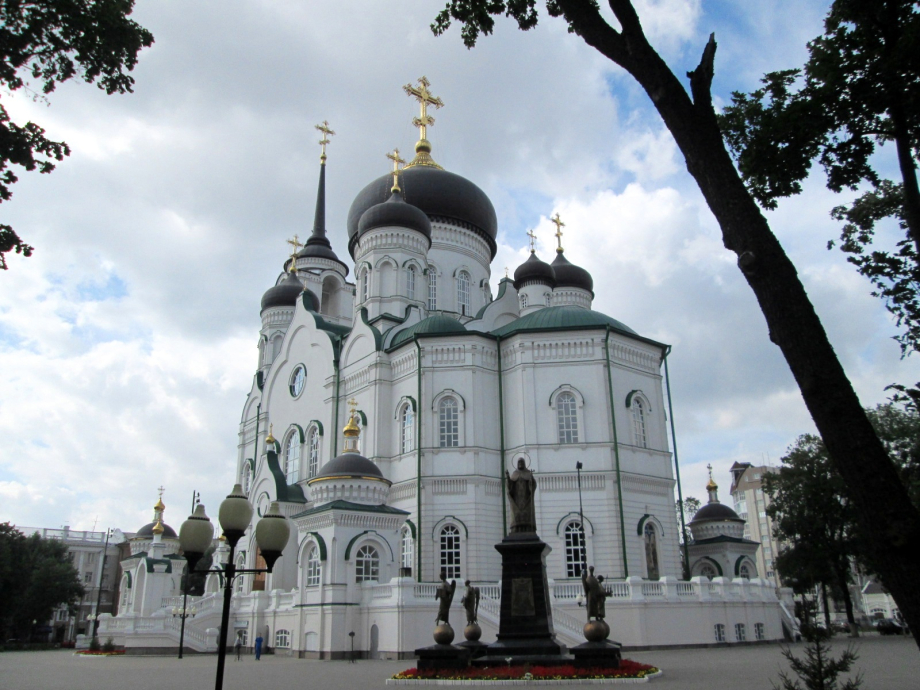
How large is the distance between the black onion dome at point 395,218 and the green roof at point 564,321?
291 inches

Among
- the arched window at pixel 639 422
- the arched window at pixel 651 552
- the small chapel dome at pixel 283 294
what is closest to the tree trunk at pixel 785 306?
the arched window at pixel 651 552

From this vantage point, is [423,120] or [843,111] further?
[423,120]

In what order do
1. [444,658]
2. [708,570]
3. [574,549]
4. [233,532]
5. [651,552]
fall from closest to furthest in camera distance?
[233,532]
[444,658]
[574,549]
[651,552]
[708,570]

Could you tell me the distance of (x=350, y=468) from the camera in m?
23.3

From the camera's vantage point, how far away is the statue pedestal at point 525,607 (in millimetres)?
13234

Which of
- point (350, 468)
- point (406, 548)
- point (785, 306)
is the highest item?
point (350, 468)

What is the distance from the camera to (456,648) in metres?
13.5

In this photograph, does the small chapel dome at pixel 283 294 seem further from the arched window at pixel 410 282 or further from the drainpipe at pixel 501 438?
the drainpipe at pixel 501 438

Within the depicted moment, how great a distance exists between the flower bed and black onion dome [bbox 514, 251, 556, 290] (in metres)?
21.7

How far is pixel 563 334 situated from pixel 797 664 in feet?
62.8

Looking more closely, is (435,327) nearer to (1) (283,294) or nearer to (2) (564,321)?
(2) (564,321)

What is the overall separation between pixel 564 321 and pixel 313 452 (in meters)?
11.5

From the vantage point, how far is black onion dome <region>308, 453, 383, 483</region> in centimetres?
2320

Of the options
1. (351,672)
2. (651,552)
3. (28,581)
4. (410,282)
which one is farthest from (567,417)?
(28,581)
